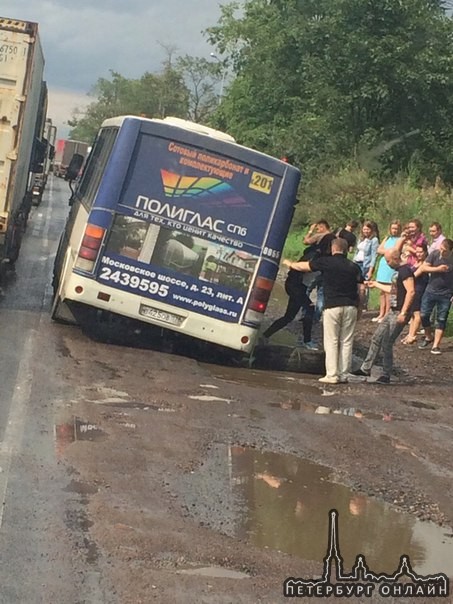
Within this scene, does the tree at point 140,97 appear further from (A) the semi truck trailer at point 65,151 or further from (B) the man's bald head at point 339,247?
(B) the man's bald head at point 339,247

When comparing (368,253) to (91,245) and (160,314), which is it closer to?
(160,314)

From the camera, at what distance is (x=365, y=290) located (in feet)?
44.8

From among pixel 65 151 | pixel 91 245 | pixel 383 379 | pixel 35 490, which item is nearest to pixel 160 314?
pixel 91 245

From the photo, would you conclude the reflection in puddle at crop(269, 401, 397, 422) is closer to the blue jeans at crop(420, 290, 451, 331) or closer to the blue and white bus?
the blue and white bus

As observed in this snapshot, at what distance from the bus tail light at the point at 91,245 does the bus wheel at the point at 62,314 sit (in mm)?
1178

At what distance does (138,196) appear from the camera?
12125mm

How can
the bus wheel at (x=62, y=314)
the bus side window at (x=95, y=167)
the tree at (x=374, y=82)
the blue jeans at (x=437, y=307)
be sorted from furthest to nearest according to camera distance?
the tree at (x=374, y=82), the blue jeans at (x=437, y=307), the bus wheel at (x=62, y=314), the bus side window at (x=95, y=167)

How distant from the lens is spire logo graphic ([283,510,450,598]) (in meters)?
5.27

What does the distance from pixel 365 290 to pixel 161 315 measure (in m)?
2.97

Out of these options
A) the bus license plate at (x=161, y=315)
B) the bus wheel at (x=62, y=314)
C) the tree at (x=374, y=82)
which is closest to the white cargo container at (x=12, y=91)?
the bus wheel at (x=62, y=314)

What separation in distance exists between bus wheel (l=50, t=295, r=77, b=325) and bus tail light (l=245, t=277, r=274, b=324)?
8.11 feet

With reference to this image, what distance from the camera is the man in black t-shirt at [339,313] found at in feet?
40.0

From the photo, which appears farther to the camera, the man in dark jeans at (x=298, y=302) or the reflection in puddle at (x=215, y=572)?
the man in dark jeans at (x=298, y=302)

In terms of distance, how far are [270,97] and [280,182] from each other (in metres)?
29.1
